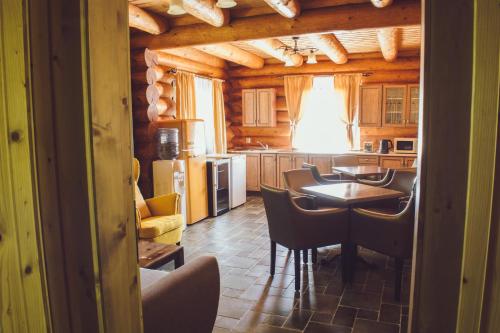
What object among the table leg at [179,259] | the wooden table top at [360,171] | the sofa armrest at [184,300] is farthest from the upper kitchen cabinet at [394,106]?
the sofa armrest at [184,300]

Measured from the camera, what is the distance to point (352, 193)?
391 centimetres

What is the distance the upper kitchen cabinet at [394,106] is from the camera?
7.24 meters

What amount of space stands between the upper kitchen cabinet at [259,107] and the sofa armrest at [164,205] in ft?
13.5

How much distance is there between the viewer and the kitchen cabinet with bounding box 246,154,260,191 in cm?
803

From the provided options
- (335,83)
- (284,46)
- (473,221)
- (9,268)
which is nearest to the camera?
(473,221)

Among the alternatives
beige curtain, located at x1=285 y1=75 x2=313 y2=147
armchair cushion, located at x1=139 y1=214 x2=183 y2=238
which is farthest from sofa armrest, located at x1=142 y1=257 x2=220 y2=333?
beige curtain, located at x1=285 y1=75 x2=313 y2=147

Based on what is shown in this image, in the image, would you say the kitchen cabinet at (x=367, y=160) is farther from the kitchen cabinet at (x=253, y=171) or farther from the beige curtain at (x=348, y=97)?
the kitchen cabinet at (x=253, y=171)

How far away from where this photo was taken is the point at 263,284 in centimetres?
366

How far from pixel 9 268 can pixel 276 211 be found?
8.72 ft

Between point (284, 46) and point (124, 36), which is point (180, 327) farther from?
point (284, 46)

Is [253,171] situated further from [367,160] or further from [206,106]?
[367,160]

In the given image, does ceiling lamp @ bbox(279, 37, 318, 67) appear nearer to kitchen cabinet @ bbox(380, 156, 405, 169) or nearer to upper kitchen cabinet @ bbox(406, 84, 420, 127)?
upper kitchen cabinet @ bbox(406, 84, 420, 127)

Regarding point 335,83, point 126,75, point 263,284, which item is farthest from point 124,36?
point 335,83

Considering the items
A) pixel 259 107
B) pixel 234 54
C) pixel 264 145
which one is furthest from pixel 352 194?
pixel 264 145
